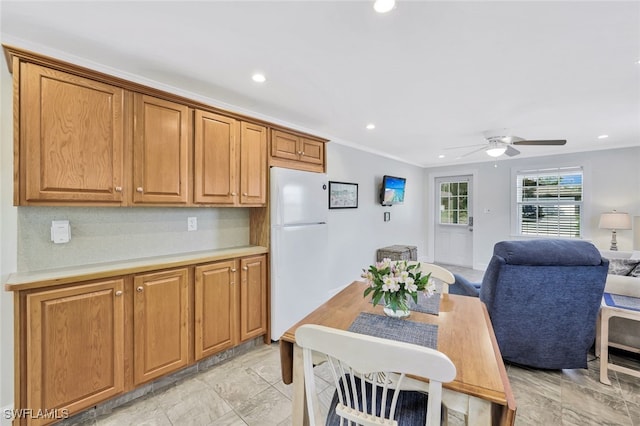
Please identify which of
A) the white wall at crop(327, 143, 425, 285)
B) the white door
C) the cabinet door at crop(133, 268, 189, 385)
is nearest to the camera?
the cabinet door at crop(133, 268, 189, 385)

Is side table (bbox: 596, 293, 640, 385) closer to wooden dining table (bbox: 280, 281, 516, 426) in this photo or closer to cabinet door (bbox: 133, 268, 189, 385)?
wooden dining table (bbox: 280, 281, 516, 426)

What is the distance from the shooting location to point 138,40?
169 cm

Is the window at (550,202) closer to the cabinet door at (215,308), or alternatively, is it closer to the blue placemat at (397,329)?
the blue placemat at (397,329)

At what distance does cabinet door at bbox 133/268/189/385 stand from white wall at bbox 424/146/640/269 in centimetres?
595

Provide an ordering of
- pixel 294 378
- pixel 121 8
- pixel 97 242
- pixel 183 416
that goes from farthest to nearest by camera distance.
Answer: pixel 97 242, pixel 183 416, pixel 121 8, pixel 294 378

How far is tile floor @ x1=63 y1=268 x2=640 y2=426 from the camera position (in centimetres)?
185

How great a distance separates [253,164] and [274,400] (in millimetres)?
2017

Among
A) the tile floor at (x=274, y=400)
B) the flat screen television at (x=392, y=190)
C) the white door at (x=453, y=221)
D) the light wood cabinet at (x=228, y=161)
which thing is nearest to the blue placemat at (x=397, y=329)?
the tile floor at (x=274, y=400)

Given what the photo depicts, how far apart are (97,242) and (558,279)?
138 inches

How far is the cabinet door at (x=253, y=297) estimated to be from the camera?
264cm

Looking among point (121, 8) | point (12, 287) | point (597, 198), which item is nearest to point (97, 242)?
point (12, 287)

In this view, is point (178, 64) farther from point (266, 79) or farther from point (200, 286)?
point (200, 286)

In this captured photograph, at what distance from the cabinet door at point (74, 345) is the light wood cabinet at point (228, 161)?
38.8 inches

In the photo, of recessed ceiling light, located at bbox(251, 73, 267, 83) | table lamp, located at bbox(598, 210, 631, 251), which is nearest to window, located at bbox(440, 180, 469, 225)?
table lamp, located at bbox(598, 210, 631, 251)
